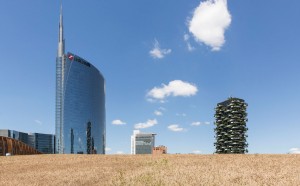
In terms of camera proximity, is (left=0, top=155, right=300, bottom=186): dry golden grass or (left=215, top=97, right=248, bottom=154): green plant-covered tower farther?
(left=215, top=97, right=248, bottom=154): green plant-covered tower

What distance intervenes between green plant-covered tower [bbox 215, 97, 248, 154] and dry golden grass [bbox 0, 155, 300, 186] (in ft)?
132

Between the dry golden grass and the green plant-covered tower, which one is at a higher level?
the green plant-covered tower

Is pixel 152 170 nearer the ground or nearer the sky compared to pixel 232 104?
nearer the ground

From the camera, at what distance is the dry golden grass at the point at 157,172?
720 inches

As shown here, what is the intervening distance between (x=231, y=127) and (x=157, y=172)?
48.9 metres

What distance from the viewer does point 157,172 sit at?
2142 centimetres

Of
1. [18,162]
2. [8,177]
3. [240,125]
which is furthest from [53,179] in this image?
[240,125]

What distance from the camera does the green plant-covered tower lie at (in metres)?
67.1

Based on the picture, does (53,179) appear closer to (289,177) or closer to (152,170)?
(152,170)

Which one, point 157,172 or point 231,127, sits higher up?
point 231,127

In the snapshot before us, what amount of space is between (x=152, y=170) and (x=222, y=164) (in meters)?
4.44

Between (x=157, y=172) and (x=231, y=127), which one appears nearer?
(x=157, y=172)

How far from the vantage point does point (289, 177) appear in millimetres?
18406

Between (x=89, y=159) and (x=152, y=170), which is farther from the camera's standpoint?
(x=89, y=159)
